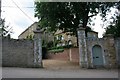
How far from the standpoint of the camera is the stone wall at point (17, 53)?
1848 centimetres

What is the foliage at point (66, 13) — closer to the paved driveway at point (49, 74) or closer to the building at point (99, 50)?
the building at point (99, 50)

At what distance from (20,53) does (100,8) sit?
1271 centimetres

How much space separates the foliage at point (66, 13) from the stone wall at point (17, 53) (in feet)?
25.7

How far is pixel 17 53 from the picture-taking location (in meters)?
18.5

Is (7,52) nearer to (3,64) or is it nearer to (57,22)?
(3,64)

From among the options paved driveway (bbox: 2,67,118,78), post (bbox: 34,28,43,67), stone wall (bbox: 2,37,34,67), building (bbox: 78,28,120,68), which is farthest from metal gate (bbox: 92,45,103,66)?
stone wall (bbox: 2,37,34,67)

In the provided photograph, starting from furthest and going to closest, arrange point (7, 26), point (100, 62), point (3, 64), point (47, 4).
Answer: point (7, 26)
point (47, 4)
point (100, 62)
point (3, 64)

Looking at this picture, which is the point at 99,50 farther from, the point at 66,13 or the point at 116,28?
the point at 66,13

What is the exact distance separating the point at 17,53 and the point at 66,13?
1033cm

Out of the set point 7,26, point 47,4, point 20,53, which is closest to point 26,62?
point 20,53

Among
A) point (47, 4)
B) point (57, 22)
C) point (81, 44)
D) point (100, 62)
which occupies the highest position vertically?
point (47, 4)

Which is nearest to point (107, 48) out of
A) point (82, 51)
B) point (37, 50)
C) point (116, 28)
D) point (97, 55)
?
point (97, 55)

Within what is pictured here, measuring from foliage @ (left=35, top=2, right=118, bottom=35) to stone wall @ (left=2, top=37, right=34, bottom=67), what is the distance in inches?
308

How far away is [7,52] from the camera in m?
18.6
